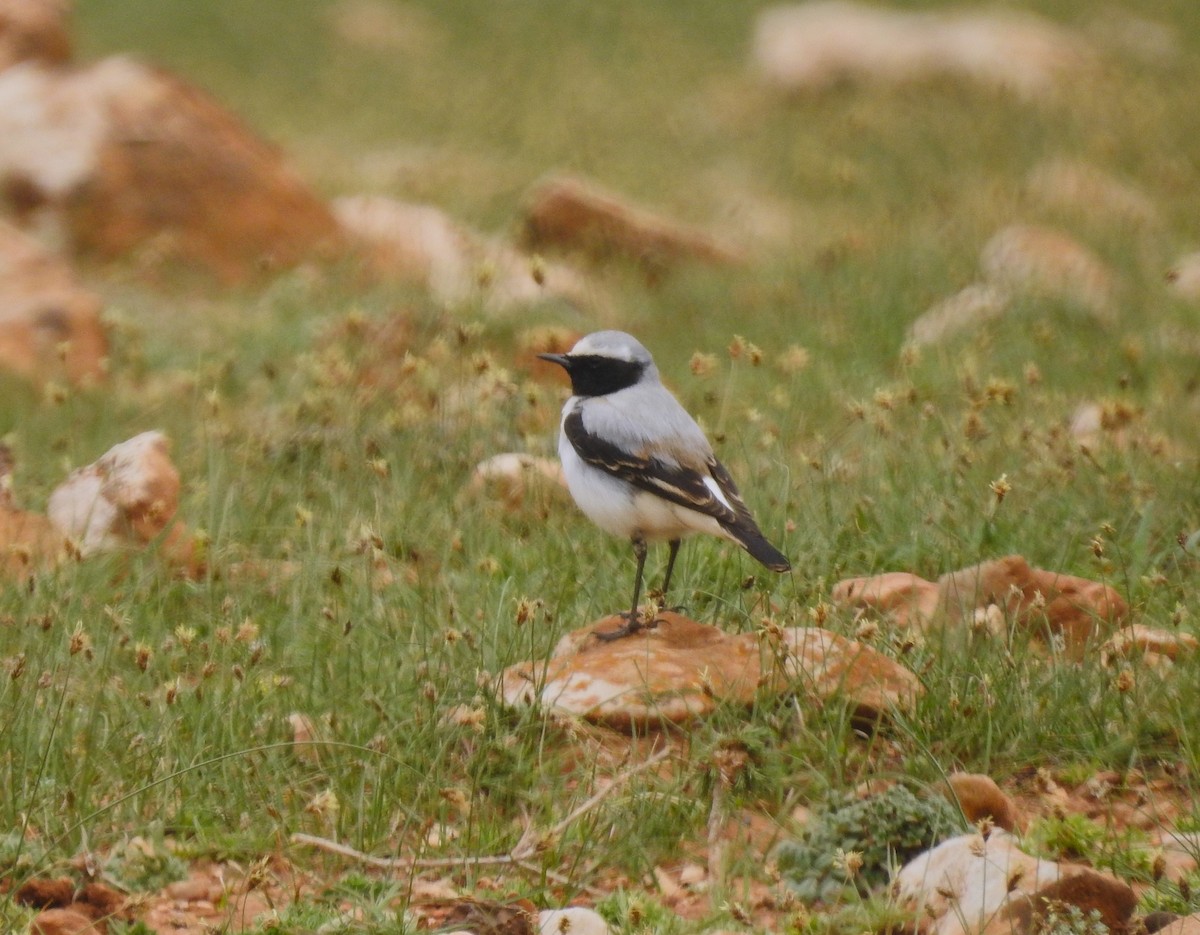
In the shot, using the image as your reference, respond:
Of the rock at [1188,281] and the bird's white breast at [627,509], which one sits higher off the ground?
the bird's white breast at [627,509]

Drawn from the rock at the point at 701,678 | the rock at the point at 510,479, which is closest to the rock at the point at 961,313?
the rock at the point at 510,479

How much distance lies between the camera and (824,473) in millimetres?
6312

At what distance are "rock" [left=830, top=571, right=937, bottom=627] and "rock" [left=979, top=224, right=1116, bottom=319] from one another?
515 centimetres

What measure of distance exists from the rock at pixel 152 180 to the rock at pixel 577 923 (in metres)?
8.89

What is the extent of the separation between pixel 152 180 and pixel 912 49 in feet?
37.7

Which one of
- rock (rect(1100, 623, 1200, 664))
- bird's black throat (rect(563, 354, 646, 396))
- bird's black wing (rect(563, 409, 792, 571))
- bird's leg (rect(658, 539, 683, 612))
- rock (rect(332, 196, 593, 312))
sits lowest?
rock (rect(332, 196, 593, 312))

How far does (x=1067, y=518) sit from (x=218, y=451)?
11.8 feet

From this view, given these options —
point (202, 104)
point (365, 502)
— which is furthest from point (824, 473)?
point (202, 104)

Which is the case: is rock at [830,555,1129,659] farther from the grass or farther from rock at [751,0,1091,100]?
rock at [751,0,1091,100]

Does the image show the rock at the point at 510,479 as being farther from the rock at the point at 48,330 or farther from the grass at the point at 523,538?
the rock at the point at 48,330

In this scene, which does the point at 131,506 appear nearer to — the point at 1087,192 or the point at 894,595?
the point at 894,595

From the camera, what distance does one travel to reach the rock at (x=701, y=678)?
478 centimetres

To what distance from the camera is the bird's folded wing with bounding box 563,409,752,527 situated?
5.31 m

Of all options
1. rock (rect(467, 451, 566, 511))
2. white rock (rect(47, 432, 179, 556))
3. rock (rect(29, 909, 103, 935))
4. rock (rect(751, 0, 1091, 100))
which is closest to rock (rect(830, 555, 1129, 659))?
rock (rect(467, 451, 566, 511))
